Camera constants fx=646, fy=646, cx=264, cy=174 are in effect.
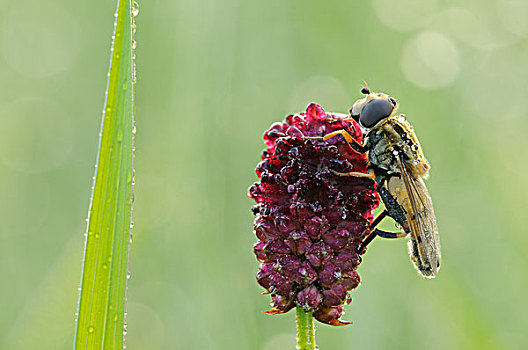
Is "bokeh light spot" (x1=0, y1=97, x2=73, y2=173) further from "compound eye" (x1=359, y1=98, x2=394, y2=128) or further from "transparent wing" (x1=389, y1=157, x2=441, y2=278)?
"transparent wing" (x1=389, y1=157, x2=441, y2=278)

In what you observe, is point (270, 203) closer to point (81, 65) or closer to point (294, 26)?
point (294, 26)

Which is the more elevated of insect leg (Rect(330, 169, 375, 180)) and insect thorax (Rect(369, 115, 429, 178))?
insect thorax (Rect(369, 115, 429, 178))

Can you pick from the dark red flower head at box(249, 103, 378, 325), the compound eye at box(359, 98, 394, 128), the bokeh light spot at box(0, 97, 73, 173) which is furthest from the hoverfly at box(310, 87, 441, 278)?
the bokeh light spot at box(0, 97, 73, 173)

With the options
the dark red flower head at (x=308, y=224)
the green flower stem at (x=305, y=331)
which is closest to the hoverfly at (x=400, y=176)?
the dark red flower head at (x=308, y=224)

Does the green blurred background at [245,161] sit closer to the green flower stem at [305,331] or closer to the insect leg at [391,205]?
the insect leg at [391,205]

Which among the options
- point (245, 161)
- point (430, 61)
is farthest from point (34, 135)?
point (430, 61)

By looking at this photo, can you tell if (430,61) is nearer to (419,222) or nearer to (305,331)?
(419,222)
